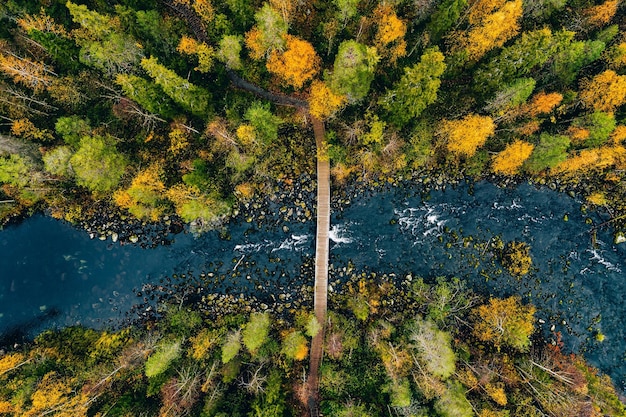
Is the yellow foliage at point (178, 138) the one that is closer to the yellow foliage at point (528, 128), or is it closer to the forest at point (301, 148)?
the forest at point (301, 148)

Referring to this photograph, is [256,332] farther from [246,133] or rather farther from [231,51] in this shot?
[231,51]

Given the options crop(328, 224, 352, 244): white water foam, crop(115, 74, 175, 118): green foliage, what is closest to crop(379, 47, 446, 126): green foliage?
crop(328, 224, 352, 244): white water foam

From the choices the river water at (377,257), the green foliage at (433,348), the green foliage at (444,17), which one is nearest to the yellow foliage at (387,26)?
the green foliage at (444,17)

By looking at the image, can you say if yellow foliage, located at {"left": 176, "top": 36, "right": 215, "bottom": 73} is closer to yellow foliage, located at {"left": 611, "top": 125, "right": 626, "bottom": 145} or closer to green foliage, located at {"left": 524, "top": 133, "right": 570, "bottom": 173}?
green foliage, located at {"left": 524, "top": 133, "right": 570, "bottom": 173}

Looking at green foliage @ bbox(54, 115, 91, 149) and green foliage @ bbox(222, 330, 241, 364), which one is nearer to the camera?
green foliage @ bbox(54, 115, 91, 149)

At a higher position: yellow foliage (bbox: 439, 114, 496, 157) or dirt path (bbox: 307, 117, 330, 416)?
yellow foliage (bbox: 439, 114, 496, 157)

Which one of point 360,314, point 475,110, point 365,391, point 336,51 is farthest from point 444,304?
point 336,51
